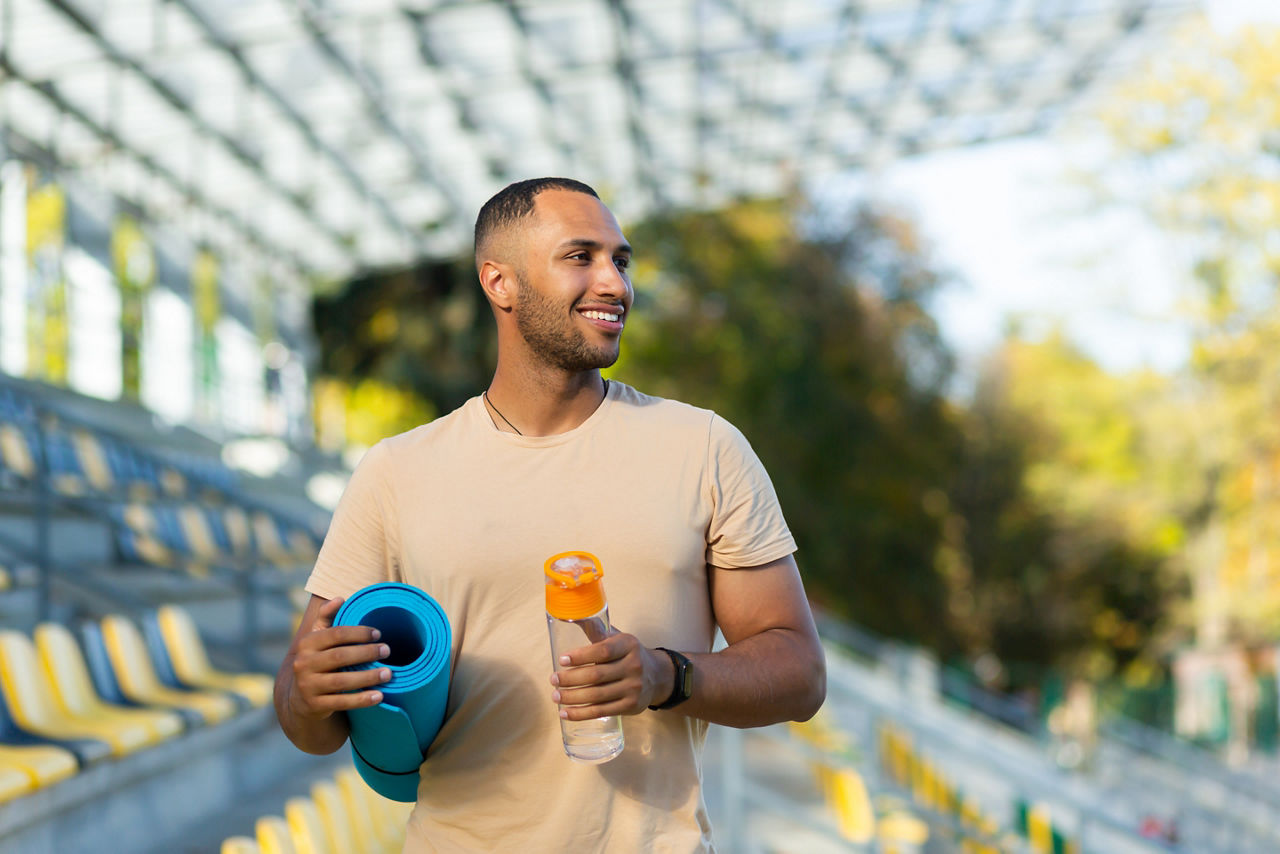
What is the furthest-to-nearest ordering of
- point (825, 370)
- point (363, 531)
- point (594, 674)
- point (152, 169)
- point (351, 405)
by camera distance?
1. point (351, 405)
2. point (825, 370)
3. point (152, 169)
4. point (363, 531)
5. point (594, 674)

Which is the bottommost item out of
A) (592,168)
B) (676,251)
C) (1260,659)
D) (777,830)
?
(1260,659)

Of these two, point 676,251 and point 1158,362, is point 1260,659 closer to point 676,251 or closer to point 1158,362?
point 1158,362

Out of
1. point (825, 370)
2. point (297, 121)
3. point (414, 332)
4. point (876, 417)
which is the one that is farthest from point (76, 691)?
point (876, 417)

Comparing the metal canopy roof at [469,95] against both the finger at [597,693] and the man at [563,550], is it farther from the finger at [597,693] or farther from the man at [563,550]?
the finger at [597,693]

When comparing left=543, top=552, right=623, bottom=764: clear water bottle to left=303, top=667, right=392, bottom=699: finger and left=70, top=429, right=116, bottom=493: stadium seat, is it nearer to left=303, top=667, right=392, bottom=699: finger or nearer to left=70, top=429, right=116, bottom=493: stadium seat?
left=303, top=667, right=392, bottom=699: finger

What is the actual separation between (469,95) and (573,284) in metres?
13.9

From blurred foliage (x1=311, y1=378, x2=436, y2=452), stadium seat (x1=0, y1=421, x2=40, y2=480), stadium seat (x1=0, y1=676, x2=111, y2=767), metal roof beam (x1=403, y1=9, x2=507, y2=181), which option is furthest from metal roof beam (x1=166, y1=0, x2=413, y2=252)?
stadium seat (x1=0, y1=676, x2=111, y2=767)

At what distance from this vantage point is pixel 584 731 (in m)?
1.69

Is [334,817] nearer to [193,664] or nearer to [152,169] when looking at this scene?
[193,664]

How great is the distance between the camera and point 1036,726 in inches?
723

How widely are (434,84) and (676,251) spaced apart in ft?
18.8

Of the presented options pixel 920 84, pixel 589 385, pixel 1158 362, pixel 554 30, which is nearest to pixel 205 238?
pixel 554 30

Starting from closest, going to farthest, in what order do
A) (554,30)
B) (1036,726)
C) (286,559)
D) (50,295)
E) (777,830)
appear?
(777,830) → (286,559) → (50,295) → (554,30) → (1036,726)

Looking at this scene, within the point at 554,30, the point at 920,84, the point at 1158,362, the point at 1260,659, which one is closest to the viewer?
the point at 554,30
